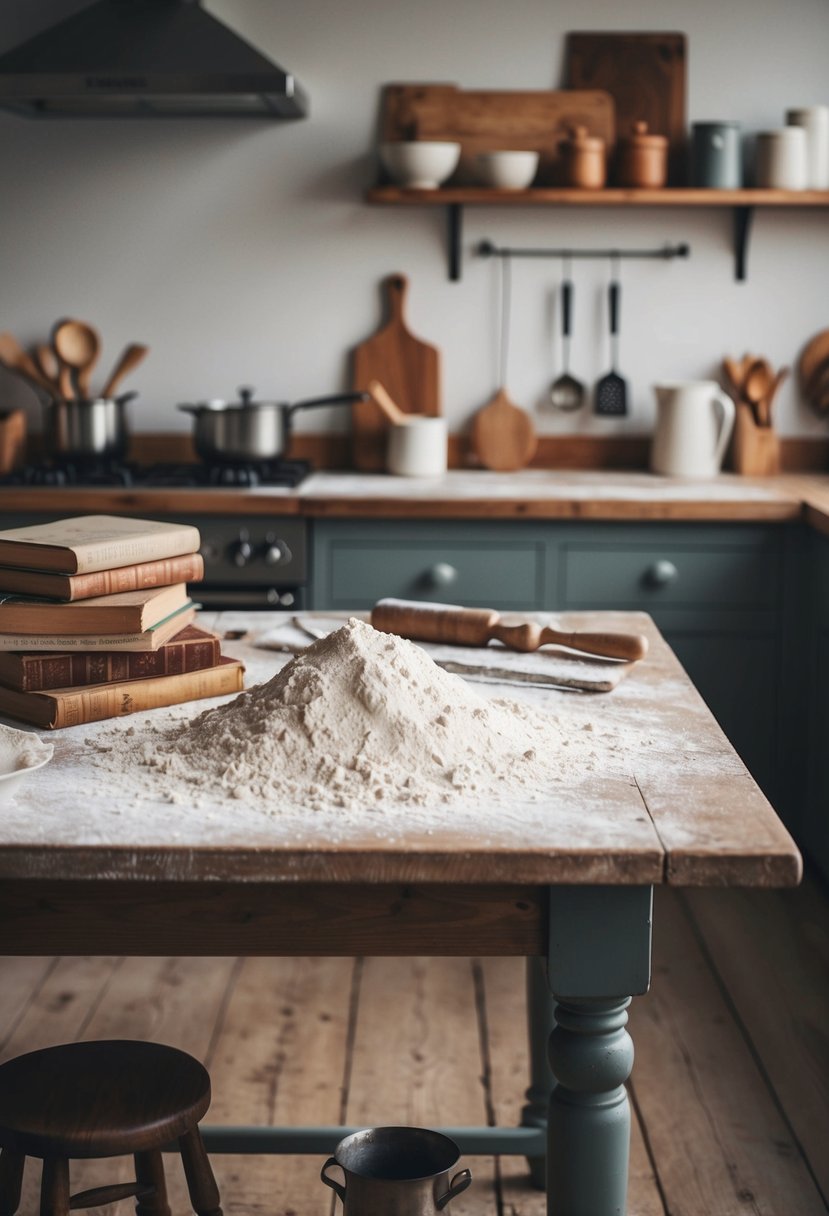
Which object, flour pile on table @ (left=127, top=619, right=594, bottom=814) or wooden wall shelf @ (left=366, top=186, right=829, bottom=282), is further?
wooden wall shelf @ (left=366, top=186, right=829, bottom=282)

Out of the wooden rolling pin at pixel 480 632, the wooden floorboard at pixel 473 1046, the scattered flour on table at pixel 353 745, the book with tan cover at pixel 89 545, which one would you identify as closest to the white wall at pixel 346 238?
the wooden floorboard at pixel 473 1046

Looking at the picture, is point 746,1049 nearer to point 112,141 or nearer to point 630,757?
point 630,757

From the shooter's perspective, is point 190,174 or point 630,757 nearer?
point 630,757

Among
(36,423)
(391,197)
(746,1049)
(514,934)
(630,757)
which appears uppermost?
(391,197)

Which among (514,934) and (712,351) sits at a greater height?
(712,351)

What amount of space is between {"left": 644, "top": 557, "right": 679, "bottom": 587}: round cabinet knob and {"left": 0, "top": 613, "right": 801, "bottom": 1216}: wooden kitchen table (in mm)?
1935

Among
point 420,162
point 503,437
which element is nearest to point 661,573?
point 503,437

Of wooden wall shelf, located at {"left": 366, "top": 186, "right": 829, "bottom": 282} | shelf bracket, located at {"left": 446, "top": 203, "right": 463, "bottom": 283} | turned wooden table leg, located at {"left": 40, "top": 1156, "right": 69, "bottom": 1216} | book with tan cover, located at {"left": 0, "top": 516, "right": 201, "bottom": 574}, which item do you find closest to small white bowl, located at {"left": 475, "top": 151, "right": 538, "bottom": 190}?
wooden wall shelf, located at {"left": 366, "top": 186, "right": 829, "bottom": 282}

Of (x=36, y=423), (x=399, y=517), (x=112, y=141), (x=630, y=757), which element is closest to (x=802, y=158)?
(x=399, y=517)

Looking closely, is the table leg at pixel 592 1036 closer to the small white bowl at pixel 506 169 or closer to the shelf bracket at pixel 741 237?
the small white bowl at pixel 506 169

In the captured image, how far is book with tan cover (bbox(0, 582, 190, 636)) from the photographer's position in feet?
5.17

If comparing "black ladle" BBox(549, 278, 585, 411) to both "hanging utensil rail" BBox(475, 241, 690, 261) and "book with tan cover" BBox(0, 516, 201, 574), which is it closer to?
A: "hanging utensil rail" BBox(475, 241, 690, 261)

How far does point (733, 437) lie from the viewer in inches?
153

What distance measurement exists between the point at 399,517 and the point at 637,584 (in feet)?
1.98
